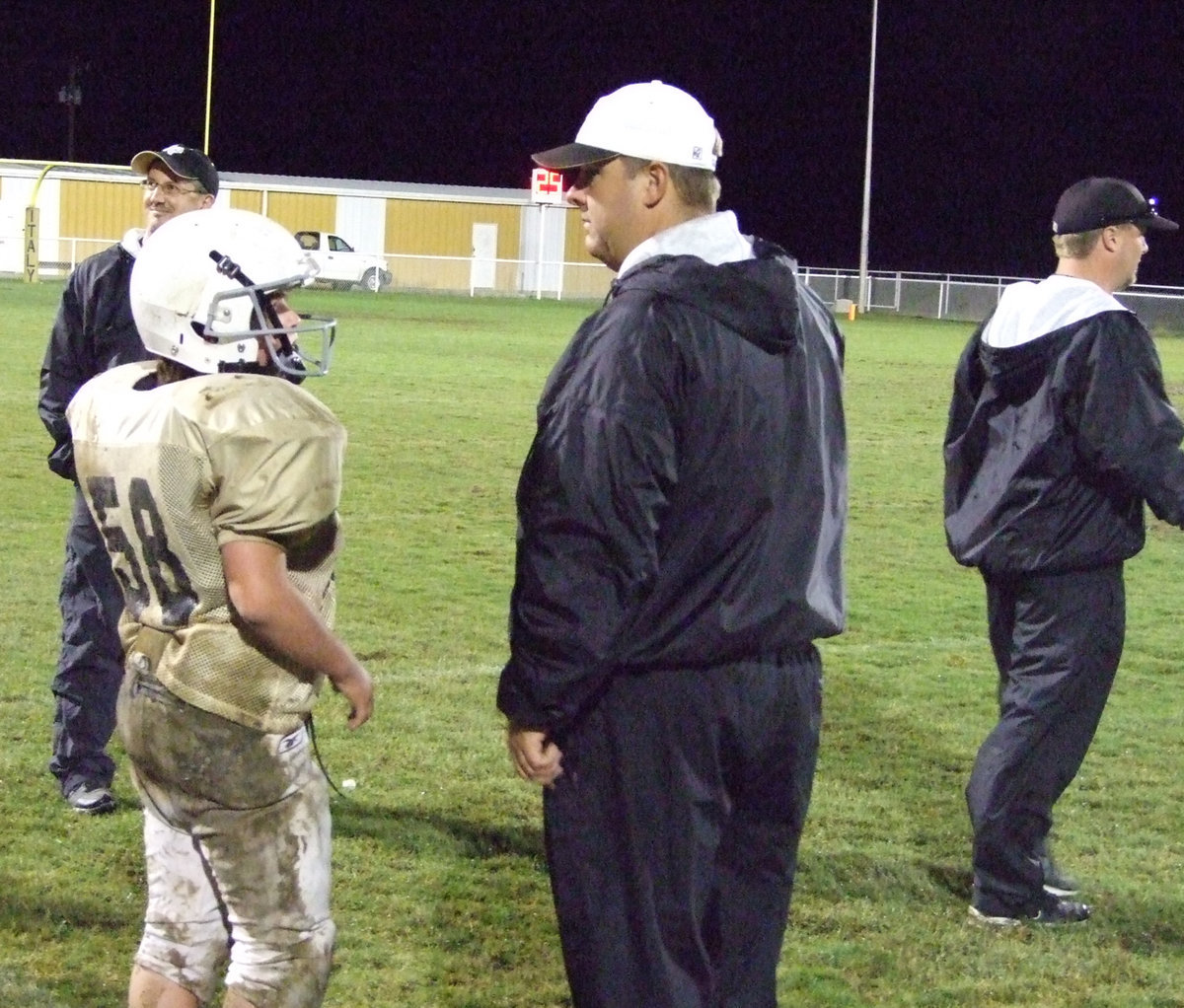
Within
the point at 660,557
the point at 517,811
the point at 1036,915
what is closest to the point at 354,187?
the point at 517,811

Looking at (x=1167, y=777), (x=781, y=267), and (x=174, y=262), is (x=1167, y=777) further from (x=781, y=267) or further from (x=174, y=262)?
(x=174, y=262)

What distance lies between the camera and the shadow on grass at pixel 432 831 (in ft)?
16.5

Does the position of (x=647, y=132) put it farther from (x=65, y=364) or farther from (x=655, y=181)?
(x=65, y=364)

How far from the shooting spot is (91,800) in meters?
5.16

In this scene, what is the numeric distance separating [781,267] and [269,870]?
1.34m

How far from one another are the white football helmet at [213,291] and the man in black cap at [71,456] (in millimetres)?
1912

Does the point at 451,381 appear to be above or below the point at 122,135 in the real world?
below

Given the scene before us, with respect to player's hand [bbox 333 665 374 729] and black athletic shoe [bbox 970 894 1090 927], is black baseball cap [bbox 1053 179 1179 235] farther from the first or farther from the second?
player's hand [bbox 333 665 374 729]

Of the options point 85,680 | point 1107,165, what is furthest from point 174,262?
point 1107,165

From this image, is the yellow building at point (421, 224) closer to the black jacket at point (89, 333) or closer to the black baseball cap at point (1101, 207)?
the black jacket at point (89, 333)

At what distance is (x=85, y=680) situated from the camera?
5164 millimetres

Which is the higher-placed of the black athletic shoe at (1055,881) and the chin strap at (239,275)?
the chin strap at (239,275)

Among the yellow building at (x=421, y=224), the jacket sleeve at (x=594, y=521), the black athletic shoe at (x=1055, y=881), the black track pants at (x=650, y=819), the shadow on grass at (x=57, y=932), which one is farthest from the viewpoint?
the yellow building at (x=421, y=224)

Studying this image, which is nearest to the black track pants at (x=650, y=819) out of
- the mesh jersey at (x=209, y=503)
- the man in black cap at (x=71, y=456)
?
the mesh jersey at (x=209, y=503)
